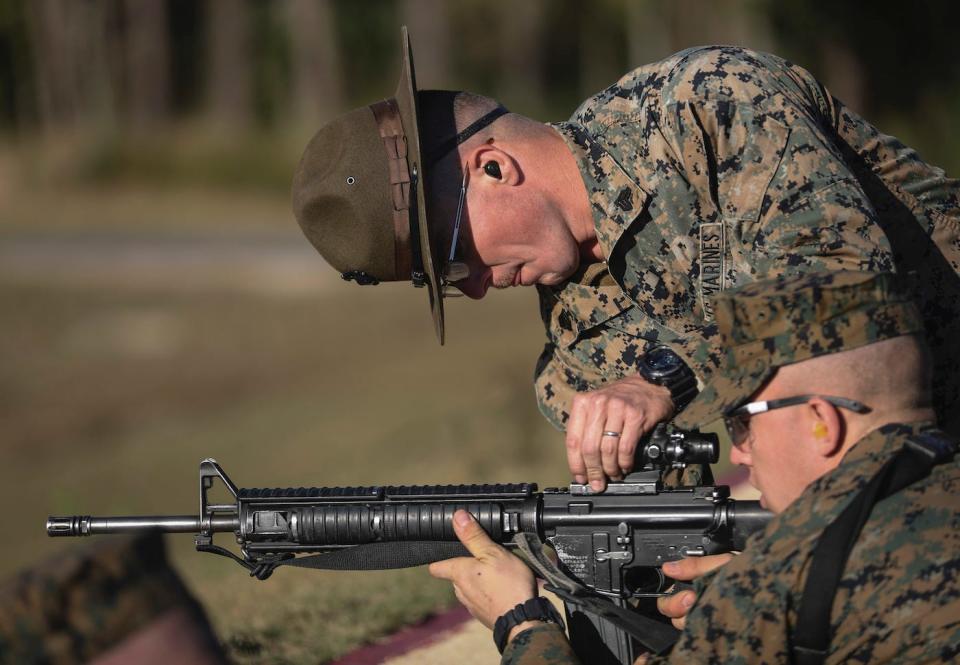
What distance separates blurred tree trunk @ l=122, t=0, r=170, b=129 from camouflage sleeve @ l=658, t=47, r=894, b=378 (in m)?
36.7

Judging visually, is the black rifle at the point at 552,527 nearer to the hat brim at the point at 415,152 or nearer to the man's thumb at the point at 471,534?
the man's thumb at the point at 471,534

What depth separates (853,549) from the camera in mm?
2803

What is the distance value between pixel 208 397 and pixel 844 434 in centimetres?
1511

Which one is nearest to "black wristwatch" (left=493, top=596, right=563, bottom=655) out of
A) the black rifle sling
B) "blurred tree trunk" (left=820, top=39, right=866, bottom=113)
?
the black rifle sling

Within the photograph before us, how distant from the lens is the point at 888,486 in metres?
2.83

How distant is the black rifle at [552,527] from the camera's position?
3871mm

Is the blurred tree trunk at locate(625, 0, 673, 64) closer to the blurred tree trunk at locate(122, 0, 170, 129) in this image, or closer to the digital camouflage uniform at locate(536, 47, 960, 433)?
the blurred tree trunk at locate(122, 0, 170, 129)

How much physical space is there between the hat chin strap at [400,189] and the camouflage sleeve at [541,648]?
49.3 inches

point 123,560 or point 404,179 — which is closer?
point 404,179

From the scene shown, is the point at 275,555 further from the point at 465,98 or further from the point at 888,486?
the point at 888,486

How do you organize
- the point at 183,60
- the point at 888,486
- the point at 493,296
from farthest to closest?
the point at 183,60 < the point at 493,296 < the point at 888,486

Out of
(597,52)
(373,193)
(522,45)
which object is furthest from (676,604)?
(597,52)

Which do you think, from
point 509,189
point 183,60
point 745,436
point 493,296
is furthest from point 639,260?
point 183,60

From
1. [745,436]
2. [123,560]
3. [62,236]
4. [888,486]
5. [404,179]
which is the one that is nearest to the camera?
[888,486]
